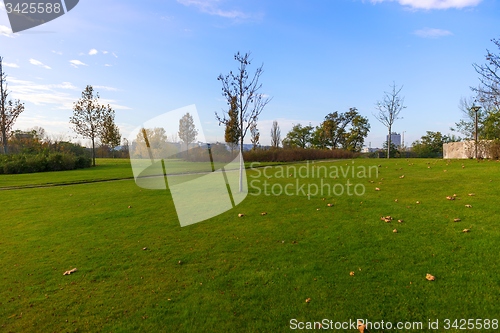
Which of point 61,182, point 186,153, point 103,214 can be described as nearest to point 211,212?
point 103,214

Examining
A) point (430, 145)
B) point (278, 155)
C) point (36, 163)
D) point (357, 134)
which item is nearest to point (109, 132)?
point (36, 163)

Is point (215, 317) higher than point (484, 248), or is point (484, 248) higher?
point (484, 248)

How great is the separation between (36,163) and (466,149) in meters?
38.9

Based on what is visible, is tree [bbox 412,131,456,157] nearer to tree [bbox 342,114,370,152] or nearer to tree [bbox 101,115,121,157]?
tree [bbox 342,114,370,152]

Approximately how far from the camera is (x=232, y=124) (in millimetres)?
13031

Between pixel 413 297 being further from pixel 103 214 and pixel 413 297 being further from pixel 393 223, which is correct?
pixel 103 214

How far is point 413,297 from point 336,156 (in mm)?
37444

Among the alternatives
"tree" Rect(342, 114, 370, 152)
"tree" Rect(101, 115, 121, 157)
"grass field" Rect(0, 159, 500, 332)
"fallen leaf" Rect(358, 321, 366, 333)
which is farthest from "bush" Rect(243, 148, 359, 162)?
"fallen leaf" Rect(358, 321, 366, 333)

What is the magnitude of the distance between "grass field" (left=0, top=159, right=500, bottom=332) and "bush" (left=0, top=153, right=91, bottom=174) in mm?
22284

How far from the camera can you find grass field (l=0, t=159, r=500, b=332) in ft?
11.6

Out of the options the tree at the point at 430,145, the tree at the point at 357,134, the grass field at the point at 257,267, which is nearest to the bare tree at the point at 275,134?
the tree at the point at 357,134

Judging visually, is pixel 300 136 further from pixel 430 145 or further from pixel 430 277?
pixel 430 277

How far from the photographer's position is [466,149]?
22344 mm

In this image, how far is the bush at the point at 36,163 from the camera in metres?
25.6
